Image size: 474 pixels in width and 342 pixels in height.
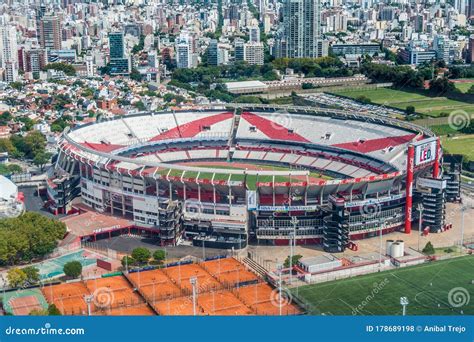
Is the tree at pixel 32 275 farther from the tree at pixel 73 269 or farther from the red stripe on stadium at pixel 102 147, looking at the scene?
the red stripe on stadium at pixel 102 147

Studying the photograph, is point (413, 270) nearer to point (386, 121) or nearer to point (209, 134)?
point (386, 121)

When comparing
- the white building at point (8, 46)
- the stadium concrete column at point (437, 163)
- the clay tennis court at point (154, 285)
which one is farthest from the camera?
the white building at point (8, 46)

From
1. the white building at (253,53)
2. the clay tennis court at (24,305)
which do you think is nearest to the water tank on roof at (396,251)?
the clay tennis court at (24,305)

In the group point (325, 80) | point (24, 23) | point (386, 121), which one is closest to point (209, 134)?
point (386, 121)
